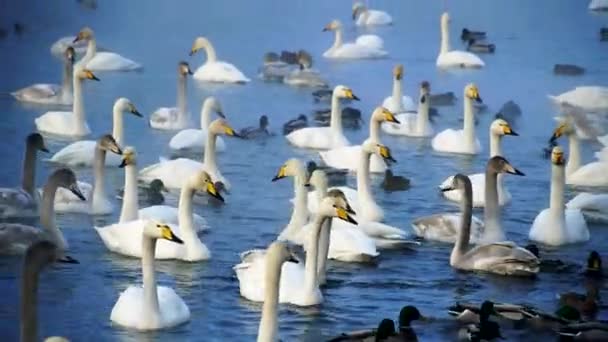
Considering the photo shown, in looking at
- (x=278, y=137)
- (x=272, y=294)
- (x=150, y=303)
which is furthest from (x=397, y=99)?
(x=272, y=294)

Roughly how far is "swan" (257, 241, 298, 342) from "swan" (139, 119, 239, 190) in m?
5.31

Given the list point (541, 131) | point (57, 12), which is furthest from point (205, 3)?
point (541, 131)

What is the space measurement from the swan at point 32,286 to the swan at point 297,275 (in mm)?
2059

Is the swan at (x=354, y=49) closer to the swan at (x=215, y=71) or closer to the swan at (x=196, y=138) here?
the swan at (x=215, y=71)

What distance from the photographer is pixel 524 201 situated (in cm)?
1725

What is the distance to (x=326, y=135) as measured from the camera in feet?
64.5

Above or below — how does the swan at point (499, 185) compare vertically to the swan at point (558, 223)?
above

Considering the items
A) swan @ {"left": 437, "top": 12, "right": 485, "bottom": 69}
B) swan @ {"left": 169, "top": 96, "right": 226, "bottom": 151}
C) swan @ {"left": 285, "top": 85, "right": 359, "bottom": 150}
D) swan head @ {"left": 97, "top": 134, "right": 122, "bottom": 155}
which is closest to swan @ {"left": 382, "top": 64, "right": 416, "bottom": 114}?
swan @ {"left": 285, "top": 85, "right": 359, "bottom": 150}

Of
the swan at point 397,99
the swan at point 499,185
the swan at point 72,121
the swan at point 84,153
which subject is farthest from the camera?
the swan at point 397,99

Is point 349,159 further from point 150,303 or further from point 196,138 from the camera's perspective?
point 150,303

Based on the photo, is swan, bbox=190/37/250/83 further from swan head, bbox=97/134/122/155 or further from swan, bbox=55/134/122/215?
swan, bbox=55/134/122/215

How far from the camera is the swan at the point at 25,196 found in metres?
15.3

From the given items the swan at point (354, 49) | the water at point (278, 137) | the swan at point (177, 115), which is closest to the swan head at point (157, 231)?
the water at point (278, 137)

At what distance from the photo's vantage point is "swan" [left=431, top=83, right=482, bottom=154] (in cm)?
1948
